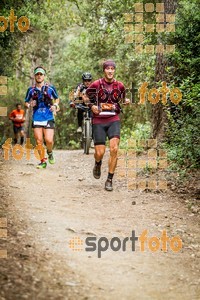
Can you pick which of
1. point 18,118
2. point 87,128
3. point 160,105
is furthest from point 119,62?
point 160,105

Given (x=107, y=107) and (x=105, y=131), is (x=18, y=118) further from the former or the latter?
(x=107, y=107)

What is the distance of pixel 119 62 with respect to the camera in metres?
20.6

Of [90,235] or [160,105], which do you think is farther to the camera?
[160,105]

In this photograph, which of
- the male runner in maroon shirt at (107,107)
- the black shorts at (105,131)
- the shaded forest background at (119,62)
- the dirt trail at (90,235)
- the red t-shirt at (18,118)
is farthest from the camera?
the red t-shirt at (18,118)

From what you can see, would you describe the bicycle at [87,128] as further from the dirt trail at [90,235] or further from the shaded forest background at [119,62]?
the dirt trail at [90,235]

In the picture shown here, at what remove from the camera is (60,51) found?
3472 cm

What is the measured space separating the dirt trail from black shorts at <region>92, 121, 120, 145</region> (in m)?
0.97

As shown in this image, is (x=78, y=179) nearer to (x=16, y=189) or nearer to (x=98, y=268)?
(x=16, y=189)

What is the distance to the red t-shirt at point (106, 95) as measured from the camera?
8336 mm

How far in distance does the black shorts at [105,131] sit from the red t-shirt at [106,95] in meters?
0.18

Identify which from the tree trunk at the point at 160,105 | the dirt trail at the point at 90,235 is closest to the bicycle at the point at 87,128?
the tree trunk at the point at 160,105

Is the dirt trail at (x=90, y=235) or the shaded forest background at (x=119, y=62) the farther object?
the shaded forest background at (x=119, y=62)

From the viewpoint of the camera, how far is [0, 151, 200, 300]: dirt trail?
14.8 feet

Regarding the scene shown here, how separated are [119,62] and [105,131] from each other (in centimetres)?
1256
